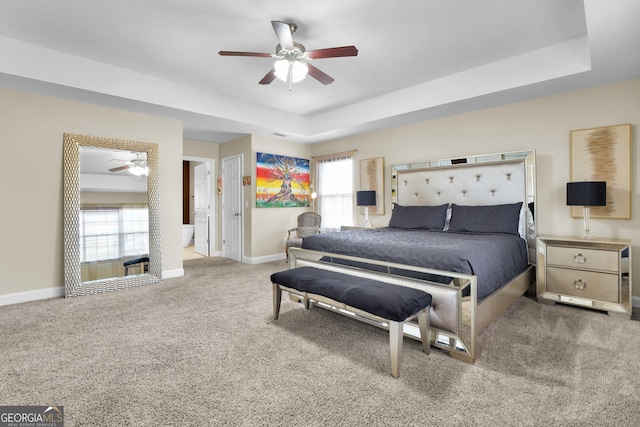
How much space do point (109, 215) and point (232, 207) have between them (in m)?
2.37

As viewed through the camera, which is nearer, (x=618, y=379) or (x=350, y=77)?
(x=618, y=379)

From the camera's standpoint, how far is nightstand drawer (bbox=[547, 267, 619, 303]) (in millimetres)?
2949

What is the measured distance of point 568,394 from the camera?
1730 millimetres

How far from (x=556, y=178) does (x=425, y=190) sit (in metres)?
1.64

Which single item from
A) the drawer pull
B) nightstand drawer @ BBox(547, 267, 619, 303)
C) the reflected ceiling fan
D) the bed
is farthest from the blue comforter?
the reflected ceiling fan

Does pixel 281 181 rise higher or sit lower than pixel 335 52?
lower

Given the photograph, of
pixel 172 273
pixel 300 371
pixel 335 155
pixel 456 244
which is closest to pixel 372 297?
pixel 300 371

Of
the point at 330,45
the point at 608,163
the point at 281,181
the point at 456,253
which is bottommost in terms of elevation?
the point at 456,253

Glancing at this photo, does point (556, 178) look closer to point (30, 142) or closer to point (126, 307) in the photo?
point (126, 307)

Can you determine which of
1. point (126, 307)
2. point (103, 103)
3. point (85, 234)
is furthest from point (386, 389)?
point (103, 103)

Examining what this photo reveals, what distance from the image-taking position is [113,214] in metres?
4.15

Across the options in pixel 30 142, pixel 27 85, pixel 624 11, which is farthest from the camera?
pixel 30 142

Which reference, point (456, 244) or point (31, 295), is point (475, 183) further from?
point (31, 295)

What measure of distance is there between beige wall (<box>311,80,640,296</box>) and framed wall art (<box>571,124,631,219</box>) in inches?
3.0
